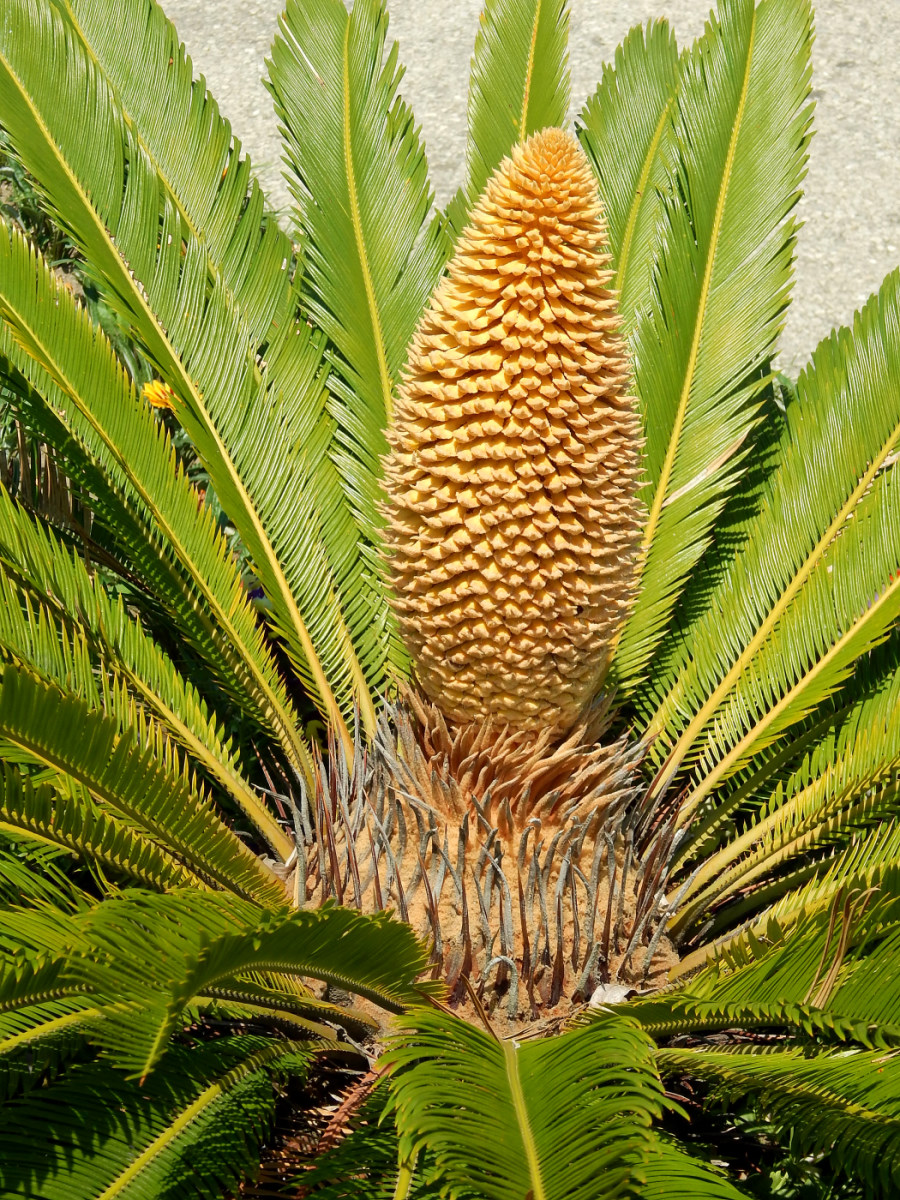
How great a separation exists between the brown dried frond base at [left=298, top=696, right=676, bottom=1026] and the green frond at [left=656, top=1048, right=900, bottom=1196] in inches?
15.2

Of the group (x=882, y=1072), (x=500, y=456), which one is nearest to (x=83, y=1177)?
(x=882, y=1072)

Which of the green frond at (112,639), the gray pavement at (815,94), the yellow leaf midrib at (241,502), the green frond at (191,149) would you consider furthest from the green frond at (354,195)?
the gray pavement at (815,94)

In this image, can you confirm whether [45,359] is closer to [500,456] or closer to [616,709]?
[500,456]

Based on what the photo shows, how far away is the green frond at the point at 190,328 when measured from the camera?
254 cm

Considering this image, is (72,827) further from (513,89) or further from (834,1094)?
(513,89)

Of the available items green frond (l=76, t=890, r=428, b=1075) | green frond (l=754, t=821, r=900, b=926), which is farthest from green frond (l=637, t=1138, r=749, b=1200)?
green frond (l=754, t=821, r=900, b=926)

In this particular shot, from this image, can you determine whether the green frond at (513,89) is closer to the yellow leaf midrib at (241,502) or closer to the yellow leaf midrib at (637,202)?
the yellow leaf midrib at (637,202)

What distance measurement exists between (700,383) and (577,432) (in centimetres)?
92

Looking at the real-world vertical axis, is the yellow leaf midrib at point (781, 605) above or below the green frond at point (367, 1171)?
above

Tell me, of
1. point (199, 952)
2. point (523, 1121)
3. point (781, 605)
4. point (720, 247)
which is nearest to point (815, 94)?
point (720, 247)

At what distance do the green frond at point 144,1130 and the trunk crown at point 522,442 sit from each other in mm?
791

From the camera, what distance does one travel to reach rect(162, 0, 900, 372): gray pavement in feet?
18.4

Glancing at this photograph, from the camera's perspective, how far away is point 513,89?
10.0 feet

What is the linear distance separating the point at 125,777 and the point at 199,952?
530 millimetres
